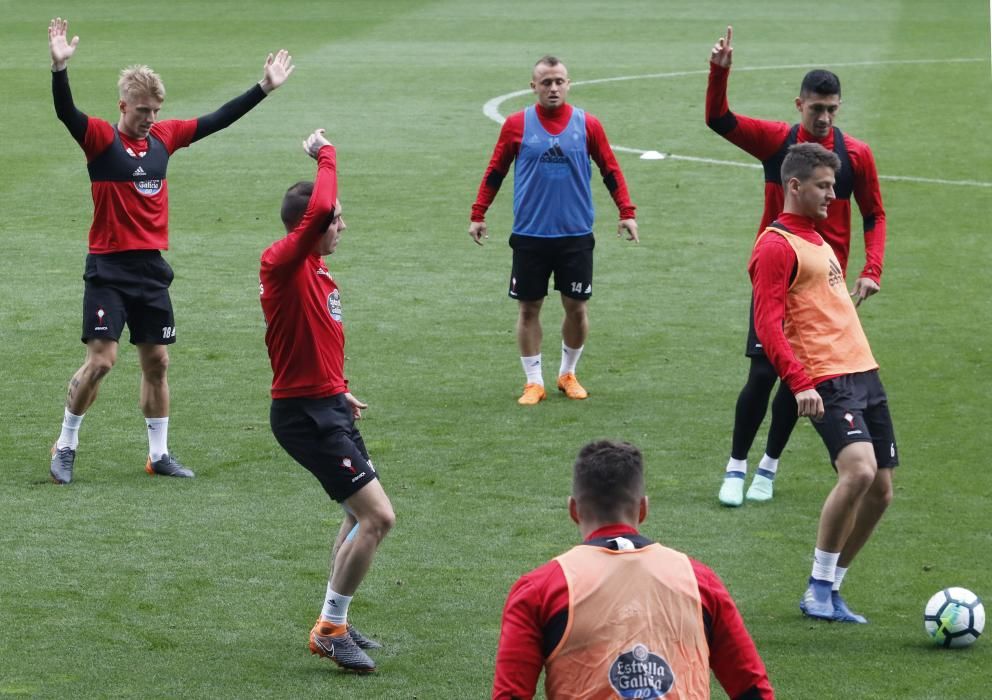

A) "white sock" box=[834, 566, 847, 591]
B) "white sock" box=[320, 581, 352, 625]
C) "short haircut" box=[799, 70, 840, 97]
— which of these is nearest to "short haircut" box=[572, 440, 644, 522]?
"white sock" box=[320, 581, 352, 625]

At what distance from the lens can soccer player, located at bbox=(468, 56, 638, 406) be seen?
10.9 m

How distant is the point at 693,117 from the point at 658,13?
17.1 meters

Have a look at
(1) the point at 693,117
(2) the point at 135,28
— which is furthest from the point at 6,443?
(2) the point at 135,28

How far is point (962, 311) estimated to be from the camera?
1347 centimetres

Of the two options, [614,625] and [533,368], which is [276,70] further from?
[614,625]

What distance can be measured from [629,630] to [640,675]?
0.12 meters

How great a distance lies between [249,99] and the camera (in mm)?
9570

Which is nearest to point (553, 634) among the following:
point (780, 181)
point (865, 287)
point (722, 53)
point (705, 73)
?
point (722, 53)

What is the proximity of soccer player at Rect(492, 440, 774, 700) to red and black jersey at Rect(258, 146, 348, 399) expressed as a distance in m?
2.74

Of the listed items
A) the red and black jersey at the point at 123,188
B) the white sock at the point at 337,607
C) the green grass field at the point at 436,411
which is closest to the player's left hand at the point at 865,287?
the green grass field at the point at 436,411

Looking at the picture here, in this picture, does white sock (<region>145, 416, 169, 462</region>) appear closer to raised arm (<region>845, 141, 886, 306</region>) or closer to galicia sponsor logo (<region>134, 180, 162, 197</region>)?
galicia sponsor logo (<region>134, 180, 162, 197</region>)

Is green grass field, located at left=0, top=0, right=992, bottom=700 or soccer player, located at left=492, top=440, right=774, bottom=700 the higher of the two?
soccer player, located at left=492, top=440, right=774, bottom=700

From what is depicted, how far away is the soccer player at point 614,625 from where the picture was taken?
4008mm

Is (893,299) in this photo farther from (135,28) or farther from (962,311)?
(135,28)
